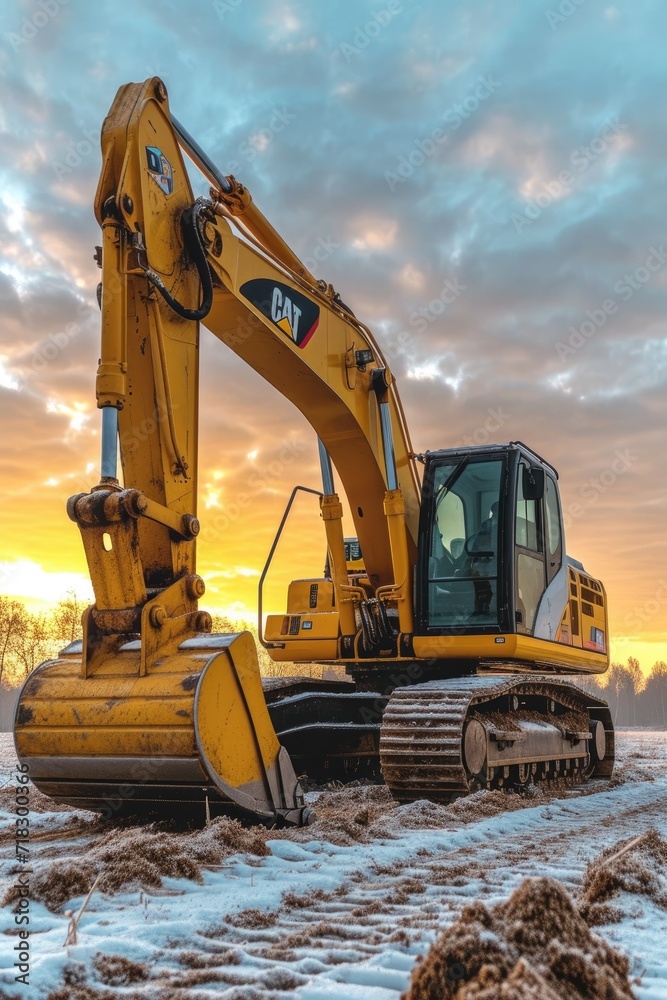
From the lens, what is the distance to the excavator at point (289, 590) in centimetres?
488

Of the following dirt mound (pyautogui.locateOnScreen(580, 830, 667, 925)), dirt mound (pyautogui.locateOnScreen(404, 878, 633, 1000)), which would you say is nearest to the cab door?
dirt mound (pyautogui.locateOnScreen(580, 830, 667, 925))

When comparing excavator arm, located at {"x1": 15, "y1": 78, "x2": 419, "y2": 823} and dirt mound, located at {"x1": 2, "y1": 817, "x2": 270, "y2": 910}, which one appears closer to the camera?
dirt mound, located at {"x1": 2, "y1": 817, "x2": 270, "y2": 910}

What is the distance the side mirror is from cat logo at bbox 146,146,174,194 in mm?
4219

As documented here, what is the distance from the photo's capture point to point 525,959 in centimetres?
231

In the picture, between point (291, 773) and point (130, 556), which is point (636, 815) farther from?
point (130, 556)

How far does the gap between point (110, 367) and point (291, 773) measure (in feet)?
8.52

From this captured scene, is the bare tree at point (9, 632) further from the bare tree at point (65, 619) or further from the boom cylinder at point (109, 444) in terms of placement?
the boom cylinder at point (109, 444)

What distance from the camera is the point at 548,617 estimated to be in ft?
28.8

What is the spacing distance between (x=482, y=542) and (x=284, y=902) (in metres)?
4.95

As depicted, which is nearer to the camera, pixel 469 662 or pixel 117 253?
pixel 117 253

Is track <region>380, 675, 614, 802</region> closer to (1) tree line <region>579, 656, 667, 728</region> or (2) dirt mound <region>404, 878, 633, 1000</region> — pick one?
(2) dirt mound <region>404, 878, 633, 1000</region>

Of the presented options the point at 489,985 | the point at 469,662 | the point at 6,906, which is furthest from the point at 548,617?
the point at 489,985

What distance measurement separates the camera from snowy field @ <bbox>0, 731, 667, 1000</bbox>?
2.70 metres

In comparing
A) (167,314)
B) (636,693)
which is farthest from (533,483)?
(636,693)
